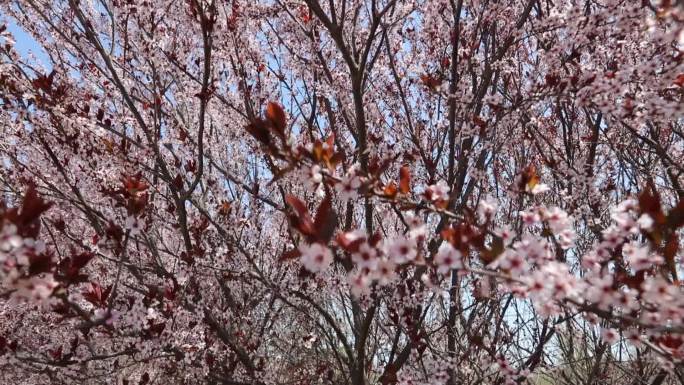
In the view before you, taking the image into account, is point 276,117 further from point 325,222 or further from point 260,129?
point 325,222

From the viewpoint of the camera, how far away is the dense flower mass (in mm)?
1656

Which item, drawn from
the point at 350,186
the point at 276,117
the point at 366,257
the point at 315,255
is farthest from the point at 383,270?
the point at 276,117

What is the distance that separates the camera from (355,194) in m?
1.71

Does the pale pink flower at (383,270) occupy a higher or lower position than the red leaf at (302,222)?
lower

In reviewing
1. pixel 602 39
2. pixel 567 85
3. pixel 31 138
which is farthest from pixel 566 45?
pixel 31 138

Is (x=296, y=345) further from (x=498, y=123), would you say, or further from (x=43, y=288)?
(x=43, y=288)

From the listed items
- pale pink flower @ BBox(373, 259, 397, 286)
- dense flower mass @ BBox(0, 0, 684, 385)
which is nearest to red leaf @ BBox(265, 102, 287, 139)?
dense flower mass @ BBox(0, 0, 684, 385)

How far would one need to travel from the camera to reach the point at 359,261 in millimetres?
1537

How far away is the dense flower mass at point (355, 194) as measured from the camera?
65.2 inches

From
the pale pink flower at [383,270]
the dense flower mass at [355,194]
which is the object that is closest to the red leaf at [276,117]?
the dense flower mass at [355,194]

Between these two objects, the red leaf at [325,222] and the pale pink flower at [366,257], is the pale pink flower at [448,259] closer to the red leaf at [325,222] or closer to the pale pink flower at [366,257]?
the pale pink flower at [366,257]

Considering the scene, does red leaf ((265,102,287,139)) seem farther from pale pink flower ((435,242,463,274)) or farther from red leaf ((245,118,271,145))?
→ pale pink flower ((435,242,463,274))

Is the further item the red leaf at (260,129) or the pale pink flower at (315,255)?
the red leaf at (260,129)

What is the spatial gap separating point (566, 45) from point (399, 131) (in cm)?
205
